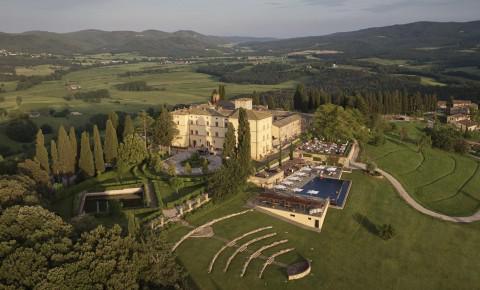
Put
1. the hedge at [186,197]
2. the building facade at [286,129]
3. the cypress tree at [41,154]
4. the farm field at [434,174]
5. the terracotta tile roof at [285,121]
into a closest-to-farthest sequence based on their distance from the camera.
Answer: the hedge at [186,197]
the farm field at [434,174]
the cypress tree at [41,154]
the building facade at [286,129]
the terracotta tile roof at [285,121]

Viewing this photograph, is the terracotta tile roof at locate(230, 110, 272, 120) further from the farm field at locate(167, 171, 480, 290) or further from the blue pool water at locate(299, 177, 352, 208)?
the farm field at locate(167, 171, 480, 290)

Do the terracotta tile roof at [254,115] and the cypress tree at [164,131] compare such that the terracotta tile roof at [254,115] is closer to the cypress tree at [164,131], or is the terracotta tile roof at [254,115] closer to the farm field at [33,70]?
the cypress tree at [164,131]


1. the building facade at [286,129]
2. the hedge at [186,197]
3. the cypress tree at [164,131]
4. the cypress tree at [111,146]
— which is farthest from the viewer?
the building facade at [286,129]

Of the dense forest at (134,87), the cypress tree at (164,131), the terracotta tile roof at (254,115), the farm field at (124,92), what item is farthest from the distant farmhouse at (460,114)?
the dense forest at (134,87)

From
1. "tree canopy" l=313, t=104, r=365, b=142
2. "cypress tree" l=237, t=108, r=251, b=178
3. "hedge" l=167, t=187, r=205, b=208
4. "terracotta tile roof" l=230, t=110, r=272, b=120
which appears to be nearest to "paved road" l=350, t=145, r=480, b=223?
"tree canopy" l=313, t=104, r=365, b=142

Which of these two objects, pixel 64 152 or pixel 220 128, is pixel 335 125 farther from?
pixel 64 152

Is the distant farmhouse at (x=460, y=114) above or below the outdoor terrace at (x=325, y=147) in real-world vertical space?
below

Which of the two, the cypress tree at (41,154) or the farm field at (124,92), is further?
the farm field at (124,92)

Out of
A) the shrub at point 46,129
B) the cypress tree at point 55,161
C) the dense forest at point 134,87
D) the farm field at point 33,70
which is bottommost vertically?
the shrub at point 46,129
